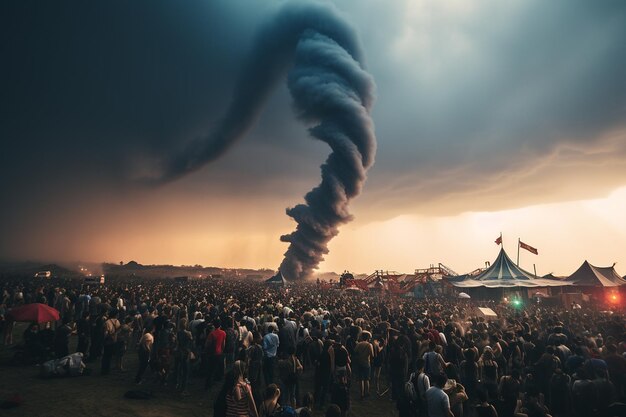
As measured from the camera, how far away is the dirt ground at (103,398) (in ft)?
28.2

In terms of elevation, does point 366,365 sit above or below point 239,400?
below

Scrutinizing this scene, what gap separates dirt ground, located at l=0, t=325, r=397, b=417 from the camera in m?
8.59

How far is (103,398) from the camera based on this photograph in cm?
940

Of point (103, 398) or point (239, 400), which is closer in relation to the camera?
point (239, 400)

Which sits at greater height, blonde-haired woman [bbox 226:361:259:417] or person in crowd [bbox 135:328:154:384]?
blonde-haired woman [bbox 226:361:259:417]

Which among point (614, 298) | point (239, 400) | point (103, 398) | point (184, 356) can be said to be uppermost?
point (614, 298)

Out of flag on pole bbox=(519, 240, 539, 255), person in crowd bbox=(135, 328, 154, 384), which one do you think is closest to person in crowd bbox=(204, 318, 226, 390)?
person in crowd bbox=(135, 328, 154, 384)

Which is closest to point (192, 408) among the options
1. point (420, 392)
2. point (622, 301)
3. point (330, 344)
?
point (330, 344)

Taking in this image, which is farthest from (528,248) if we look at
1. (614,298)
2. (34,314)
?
(34,314)

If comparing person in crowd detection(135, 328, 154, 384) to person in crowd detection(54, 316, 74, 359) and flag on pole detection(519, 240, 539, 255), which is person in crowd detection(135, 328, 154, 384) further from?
flag on pole detection(519, 240, 539, 255)

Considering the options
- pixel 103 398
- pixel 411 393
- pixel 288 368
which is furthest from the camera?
pixel 103 398

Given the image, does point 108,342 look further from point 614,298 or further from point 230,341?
point 614,298

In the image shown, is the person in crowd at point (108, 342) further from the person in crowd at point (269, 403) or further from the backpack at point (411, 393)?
the backpack at point (411, 393)

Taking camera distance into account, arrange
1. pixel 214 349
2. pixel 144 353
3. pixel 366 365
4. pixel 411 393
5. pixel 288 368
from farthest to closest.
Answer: pixel 144 353
pixel 214 349
pixel 366 365
pixel 288 368
pixel 411 393
